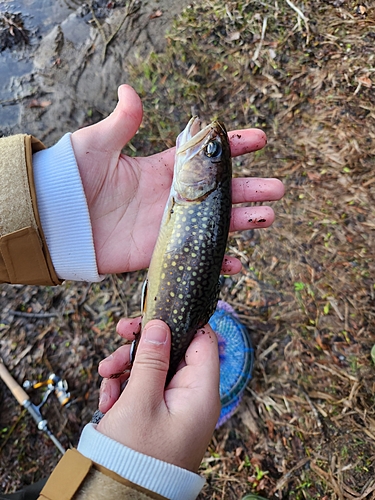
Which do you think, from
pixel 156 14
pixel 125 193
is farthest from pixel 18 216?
pixel 156 14

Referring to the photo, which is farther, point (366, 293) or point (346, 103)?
point (346, 103)

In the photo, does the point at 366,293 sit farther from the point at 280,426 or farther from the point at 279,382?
the point at 280,426

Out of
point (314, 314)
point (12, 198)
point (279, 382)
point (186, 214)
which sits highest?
point (12, 198)

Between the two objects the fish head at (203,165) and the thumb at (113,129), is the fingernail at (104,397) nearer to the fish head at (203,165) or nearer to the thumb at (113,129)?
the fish head at (203,165)

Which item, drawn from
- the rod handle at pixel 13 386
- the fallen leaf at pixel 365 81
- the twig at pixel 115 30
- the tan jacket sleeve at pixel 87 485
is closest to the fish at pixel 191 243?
the tan jacket sleeve at pixel 87 485

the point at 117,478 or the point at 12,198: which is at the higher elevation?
the point at 12,198

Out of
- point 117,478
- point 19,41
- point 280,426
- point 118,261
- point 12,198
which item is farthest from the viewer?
point 19,41

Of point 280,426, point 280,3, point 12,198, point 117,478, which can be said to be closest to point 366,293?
point 280,426
